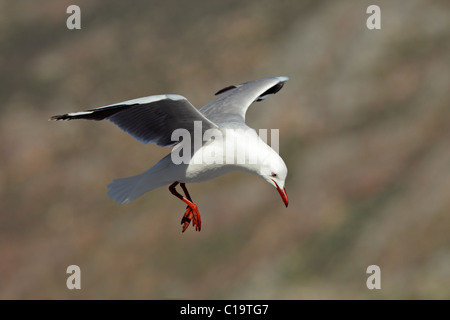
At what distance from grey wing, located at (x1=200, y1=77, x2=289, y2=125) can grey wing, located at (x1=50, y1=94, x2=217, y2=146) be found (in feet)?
3.07

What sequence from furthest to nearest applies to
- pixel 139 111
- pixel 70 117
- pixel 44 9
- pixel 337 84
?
pixel 44 9 < pixel 337 84 < pixel 139 111 < pixel 70 117

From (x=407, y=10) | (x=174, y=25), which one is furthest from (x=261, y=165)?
(x=174, y=25)

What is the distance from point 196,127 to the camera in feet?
28.2

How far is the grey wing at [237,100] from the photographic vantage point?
9.98 meters

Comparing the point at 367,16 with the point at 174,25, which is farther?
the point at 174,25

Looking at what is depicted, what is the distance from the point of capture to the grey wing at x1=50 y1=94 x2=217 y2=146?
806 cm

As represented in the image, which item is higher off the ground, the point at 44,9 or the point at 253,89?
the point at 44,9

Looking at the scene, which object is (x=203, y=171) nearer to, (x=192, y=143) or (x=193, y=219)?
(x=192, y=143)

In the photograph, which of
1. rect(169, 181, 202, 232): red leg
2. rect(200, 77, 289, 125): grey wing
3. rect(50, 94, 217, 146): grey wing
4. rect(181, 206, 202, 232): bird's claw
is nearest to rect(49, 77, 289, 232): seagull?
rect(50, 94, 217, 146): grey wing

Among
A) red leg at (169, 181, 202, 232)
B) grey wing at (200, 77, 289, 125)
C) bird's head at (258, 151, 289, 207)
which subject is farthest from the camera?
grey wing at (200, 77, 289, 125)

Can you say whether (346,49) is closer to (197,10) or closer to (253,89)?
(197,10)

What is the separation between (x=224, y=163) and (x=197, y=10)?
22.8 m

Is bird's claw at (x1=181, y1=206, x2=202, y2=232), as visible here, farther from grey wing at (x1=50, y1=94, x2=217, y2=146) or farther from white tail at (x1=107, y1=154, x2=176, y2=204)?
grey wing at (x1=50, y1=94, x2=217, y2=146)

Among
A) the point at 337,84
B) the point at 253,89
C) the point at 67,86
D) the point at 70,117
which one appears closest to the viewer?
the point at 70,117
